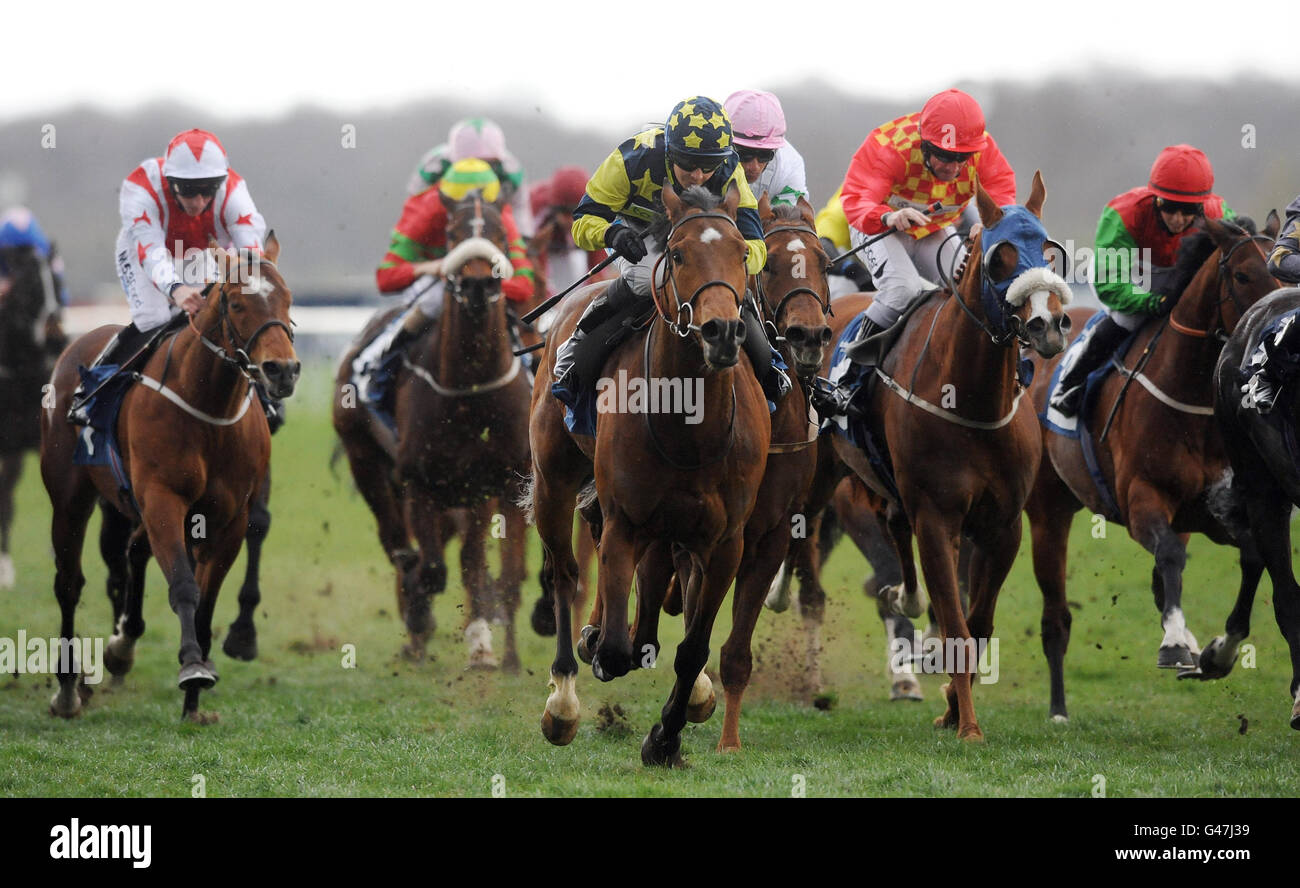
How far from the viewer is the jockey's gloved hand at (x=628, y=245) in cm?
622

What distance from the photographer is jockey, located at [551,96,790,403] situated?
20.1 feet

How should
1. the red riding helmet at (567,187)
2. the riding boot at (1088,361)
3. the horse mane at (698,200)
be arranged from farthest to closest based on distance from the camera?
1. the red riding helmet at (567,187)
2. the riding boot at (1088,361)
3. the horse mane at (698,200)

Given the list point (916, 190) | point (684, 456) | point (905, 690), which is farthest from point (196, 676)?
point (916, 190)

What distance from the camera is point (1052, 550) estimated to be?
8539 mm

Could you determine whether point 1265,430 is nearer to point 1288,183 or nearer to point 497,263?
point 497,263

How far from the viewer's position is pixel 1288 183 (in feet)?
87.4

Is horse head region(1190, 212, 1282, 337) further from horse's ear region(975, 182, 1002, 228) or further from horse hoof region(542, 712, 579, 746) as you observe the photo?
horse hoof region(542, 712, 579, 746)

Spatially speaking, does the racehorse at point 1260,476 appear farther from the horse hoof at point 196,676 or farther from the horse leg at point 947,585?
the horse hoof at point 196,676

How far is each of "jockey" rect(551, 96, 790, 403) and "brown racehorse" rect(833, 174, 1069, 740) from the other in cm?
95

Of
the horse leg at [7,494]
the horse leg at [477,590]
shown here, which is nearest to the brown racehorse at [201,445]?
the horse leg at [477,590]

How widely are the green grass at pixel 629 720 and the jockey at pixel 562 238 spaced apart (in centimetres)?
269

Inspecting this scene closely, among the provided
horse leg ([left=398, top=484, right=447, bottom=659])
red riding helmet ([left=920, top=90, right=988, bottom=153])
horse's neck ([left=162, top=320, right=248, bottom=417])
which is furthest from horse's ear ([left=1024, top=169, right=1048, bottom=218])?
horse leg ([left=398, top=484, right=447, bottom=659])

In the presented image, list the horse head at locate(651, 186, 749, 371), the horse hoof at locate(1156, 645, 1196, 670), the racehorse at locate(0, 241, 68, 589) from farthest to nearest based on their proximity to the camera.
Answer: the racehorse at locate(0, 241, 68, 589) < the horse hoof at locate(1156, 645, 1196, 670) < the horse head at locate(651, 186, 749, 371)
